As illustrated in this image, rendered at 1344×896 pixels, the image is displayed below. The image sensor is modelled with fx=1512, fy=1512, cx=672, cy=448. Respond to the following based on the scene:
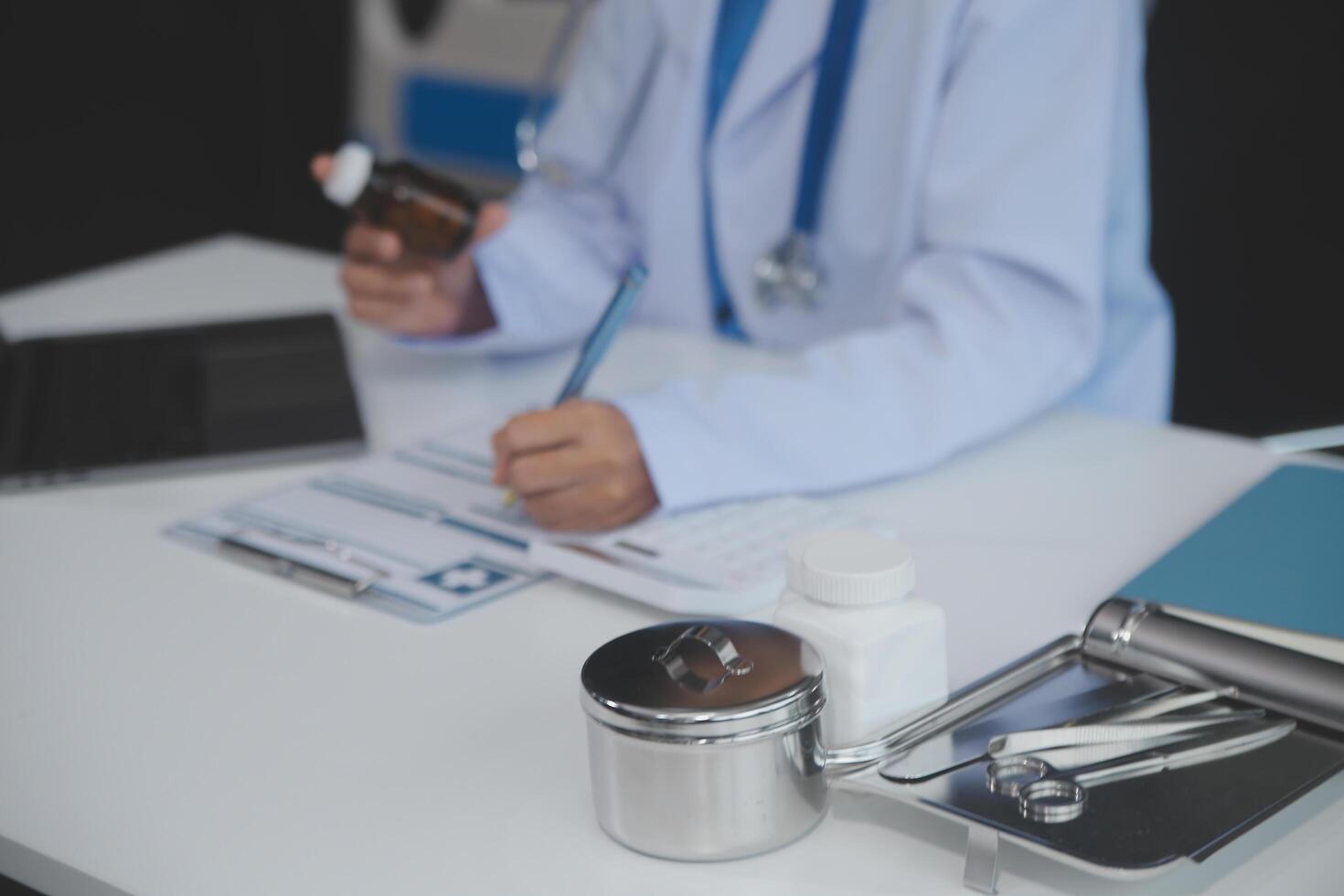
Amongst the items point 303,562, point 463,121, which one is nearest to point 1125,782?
point 303,562

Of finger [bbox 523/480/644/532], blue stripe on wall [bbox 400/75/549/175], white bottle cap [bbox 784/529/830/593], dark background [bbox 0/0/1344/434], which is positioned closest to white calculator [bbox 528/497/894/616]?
finger [bbox 523/480/644/532]

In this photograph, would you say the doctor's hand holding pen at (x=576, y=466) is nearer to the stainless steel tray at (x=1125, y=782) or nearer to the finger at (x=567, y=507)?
the finger at (x=567, y=507)

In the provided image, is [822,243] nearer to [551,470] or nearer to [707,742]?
[551,470]

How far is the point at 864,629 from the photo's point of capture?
0.71 m

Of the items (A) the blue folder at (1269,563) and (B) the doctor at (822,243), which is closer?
(A) the blue folder at (1269,563)

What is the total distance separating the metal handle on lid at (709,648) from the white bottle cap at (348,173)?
615 mm

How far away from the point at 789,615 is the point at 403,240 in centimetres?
70

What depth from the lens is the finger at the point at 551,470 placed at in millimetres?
990

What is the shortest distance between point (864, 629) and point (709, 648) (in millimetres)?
77

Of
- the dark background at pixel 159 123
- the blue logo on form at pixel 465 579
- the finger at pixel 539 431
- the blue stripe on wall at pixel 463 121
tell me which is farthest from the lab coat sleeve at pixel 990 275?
the dark background at pixel 159 123

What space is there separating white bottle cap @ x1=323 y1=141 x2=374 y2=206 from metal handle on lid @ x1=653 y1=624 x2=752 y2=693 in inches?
24.2

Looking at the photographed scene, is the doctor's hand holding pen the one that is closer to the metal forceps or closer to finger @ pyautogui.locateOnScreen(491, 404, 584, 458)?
finger @ pyautogui.locateOnScreen(491, 404, 584, 458)

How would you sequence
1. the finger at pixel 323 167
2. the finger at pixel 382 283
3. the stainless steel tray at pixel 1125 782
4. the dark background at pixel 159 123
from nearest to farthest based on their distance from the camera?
the stainless steel tray at pixel 1125 782, the finger at pixel 323 167, the finger at pixel 382 283, the dark background at pixel 159 123

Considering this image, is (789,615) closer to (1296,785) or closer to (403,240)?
(1296,785)
